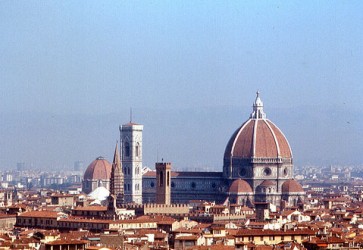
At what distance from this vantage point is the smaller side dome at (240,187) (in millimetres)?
120125

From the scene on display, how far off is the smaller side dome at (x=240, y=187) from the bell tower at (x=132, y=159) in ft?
33.6

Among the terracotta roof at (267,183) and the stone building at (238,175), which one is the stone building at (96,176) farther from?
the terracotta roof at (267,183)

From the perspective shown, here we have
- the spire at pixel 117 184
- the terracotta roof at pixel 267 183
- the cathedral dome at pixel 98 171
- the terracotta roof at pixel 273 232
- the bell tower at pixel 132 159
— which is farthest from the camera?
the cathedral dome at pixel 98 171

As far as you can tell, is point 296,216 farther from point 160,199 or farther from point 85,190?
point 85,190

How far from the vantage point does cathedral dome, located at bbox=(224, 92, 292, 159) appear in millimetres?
123562

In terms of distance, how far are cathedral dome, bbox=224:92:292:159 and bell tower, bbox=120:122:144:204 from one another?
872 cm

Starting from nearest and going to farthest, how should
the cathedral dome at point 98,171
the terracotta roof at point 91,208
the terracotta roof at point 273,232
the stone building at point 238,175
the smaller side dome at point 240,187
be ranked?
the terracotta roof at point 273,232
the terracotta roof at point 91,208
the smaller side dome at point 240,187
the stone building at point 238,175
the cathedral dome at point 98,171

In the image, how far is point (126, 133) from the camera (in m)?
132

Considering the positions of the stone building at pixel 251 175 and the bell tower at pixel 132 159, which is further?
the bell tower at pixel 132 159

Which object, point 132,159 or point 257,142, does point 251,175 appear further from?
point 132,159

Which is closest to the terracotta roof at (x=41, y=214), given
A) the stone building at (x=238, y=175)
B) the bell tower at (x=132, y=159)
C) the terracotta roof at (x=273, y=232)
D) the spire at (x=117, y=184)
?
the spire at (x=117, y=184)

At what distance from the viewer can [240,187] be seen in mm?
120188

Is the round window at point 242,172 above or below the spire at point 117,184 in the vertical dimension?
above

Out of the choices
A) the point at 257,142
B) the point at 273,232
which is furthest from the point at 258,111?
the point at 273,232
